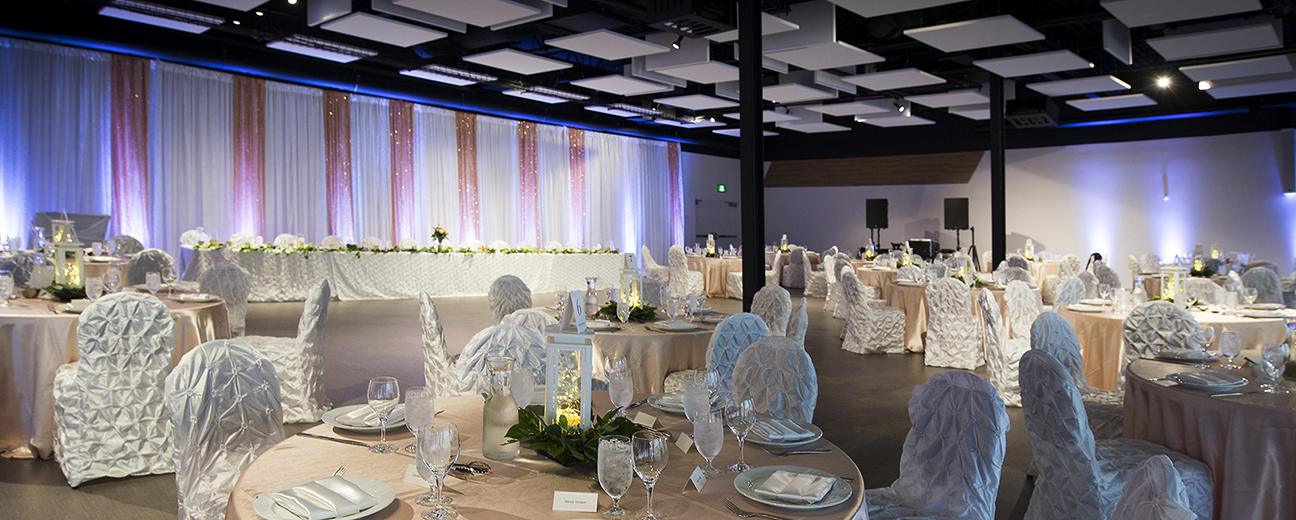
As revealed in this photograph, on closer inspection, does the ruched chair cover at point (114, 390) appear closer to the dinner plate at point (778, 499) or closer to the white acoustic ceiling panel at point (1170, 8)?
the dinner plate at point (778, 499)

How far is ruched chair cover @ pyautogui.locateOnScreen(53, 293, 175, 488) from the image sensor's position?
349 cm

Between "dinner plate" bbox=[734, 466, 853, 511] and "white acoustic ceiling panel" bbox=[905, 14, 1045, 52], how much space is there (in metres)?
7.14

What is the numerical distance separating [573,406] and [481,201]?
13542 millimetres

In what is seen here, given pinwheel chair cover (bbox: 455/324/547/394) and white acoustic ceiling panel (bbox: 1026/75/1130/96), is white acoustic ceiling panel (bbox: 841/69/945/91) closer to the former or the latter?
white acoustic ceiling panel (bbox: 1026/75/1130/96)

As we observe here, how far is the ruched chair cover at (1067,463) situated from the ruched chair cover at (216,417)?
2544 millimetres

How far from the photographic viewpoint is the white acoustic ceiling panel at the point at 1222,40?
784 cm

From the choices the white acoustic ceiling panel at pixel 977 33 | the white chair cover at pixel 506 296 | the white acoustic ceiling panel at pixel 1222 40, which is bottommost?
the white chair cover at pixel 506 296

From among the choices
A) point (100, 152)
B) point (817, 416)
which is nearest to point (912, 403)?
point (817, 416)

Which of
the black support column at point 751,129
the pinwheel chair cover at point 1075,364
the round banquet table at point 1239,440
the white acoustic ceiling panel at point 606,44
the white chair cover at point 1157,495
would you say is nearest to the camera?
the white chair cover at point 1157,495

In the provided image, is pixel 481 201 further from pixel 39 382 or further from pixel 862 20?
pixel 39 382

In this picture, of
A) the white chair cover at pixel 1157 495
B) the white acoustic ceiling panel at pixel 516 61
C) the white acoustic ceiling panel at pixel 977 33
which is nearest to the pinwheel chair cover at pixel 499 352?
the white chair cover at pixel 1157 495

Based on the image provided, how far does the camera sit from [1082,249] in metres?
15.1

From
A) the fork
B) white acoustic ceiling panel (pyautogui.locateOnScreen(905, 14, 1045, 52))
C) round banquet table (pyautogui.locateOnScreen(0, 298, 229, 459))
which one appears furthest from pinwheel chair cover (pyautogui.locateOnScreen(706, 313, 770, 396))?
white acoustic ceiling panel (pyautogui.locateOnScreen(905, 14, 1045, 52))

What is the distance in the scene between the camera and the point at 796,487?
158 centimetres
